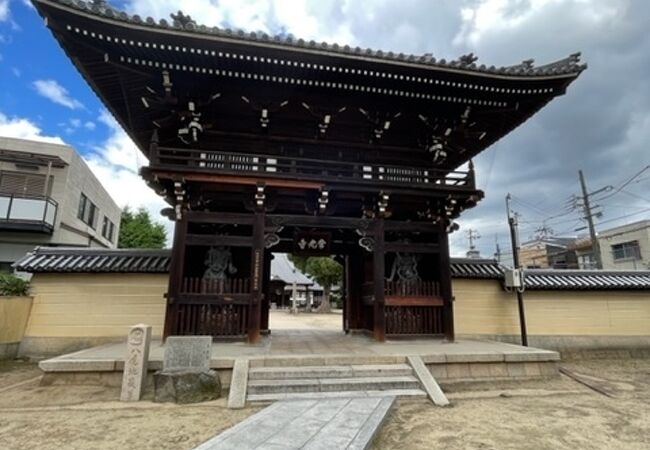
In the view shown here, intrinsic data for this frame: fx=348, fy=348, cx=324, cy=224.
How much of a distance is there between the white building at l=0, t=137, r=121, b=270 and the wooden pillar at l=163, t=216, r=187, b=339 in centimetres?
1087

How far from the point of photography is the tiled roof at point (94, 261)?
8062 mm

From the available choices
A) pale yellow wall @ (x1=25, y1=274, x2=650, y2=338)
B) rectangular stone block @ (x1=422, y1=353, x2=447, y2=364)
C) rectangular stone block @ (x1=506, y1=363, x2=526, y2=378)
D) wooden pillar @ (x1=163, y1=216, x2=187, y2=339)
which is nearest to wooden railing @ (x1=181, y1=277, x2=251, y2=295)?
wooden pillar @ (x1=163, y1=216, x2=187, y2=339)

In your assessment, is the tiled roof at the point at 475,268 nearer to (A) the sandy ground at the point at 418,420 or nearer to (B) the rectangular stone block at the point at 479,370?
(B) the rectangular stone block at the point at 479,370

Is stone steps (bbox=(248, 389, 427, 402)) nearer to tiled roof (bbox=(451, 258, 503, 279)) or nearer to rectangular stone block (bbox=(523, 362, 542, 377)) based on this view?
rectangular stone block (bbox=(523, 362, 542, 377))

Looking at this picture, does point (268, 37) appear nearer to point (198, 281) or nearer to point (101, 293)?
point (198, 281)

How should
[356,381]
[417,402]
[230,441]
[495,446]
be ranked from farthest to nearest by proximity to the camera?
[356,381] → [417,402] → [495,446] → [230,441]

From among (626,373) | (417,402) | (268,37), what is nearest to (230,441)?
(417,402)

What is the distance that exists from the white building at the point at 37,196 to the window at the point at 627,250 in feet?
115

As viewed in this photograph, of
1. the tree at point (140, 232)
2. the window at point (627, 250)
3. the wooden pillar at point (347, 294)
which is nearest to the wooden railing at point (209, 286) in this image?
the wooden pillar at point (347, 294)

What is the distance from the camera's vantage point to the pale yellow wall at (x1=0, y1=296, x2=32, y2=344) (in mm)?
7410

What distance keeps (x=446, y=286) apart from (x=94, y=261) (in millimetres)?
8340

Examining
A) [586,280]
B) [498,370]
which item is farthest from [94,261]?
[586,280]

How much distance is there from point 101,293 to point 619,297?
1338 cm

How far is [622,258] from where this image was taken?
2602cm
